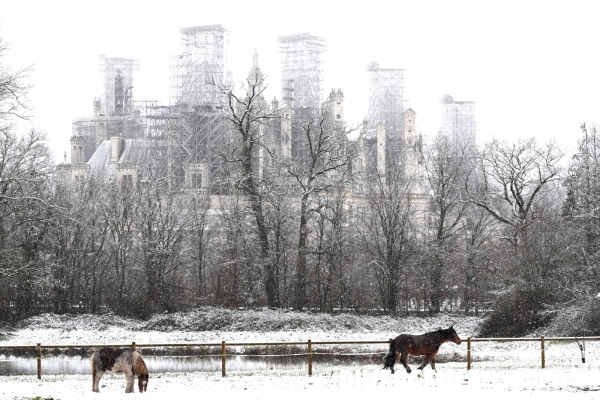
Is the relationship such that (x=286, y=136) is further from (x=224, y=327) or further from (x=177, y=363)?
(x=177, y=363)

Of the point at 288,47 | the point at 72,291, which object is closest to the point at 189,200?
the point at 72,291

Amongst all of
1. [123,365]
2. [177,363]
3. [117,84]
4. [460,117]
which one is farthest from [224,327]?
[460,117]

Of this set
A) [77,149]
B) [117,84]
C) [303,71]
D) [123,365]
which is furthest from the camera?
[117,84]

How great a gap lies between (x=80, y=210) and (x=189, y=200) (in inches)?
478

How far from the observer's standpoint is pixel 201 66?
87.0 metres

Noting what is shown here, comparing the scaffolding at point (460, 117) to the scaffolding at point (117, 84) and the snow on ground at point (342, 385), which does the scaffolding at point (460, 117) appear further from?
the snow on ground at point (342, 385)

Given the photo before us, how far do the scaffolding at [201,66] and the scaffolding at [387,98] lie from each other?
74.2 feet

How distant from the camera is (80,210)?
50.2 metres

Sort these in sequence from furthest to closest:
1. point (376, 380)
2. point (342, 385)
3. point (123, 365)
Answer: point (376, 380) → point (342, 385) → point (123, 365)

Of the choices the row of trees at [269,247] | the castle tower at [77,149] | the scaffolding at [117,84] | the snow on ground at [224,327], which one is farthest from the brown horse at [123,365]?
the scaffolding at [117,84]

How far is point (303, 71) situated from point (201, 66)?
47.0ft

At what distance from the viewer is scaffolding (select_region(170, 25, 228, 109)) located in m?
86.4

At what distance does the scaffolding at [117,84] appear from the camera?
350 feet

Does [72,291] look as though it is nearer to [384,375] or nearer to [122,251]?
[122,251]
